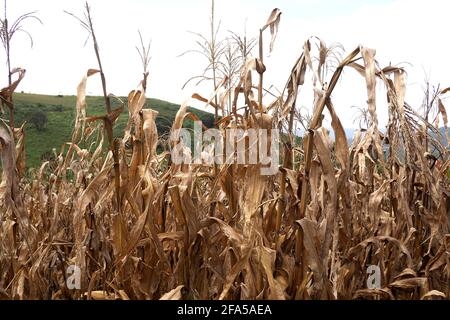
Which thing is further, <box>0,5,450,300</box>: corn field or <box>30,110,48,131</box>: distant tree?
<box>30,110,48,131</box>: distant tree

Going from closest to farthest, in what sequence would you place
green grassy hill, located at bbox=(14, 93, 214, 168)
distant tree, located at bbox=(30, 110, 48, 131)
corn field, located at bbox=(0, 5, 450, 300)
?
1. corn field, located at bbox=(0, 5, 450, 300)
2. green grassy hill, located at bbox=(14, 93, 214, 168)
3. distant tree, located at bbox=(30, 110, 48, 131)

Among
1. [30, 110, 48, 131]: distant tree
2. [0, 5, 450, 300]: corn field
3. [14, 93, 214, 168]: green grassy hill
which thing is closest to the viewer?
[0, 5, 450, 300]: corn field

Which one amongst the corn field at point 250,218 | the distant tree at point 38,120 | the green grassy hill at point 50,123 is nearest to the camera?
the corn field at point 250,218

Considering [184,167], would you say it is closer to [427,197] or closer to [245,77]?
[245,77]

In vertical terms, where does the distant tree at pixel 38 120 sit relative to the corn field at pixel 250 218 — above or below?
above

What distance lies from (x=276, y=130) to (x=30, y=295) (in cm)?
138
